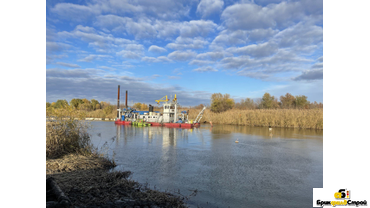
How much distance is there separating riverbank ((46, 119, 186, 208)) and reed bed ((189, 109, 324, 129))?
1121 inches

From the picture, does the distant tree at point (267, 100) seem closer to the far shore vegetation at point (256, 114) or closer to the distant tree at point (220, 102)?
the far shore vegetation at point (256, 114)

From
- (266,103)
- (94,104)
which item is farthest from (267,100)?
(94,104)

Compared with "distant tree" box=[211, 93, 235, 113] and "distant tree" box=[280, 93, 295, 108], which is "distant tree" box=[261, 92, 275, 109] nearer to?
"distant tree" box=[280, 93, 295, 108]

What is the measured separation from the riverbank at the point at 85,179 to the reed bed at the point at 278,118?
28473 millimetres

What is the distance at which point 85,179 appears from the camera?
5848 mm

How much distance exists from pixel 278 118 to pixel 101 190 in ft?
106

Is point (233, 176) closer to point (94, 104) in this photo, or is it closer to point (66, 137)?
point (66, 137)

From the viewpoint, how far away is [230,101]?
57125 mm

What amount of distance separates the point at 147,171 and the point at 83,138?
124 inches

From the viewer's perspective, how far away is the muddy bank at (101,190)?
14.9ft

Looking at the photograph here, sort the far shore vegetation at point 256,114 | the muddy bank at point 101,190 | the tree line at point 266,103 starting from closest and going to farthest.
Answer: the muddy bank at point 101,190, the far shore vegetation at point 256,114, the tree line at point 266,103

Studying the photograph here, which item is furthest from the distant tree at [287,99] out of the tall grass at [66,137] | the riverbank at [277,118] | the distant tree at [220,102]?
the tall grass at [66,137]
